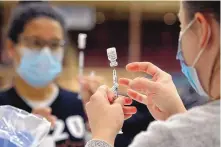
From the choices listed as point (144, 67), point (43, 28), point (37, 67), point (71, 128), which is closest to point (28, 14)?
point (43, 28)

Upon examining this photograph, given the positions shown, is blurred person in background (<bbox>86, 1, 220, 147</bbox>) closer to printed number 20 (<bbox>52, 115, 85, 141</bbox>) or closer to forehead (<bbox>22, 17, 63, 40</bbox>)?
printed number 20 (<bbox>52, 115, 85, 141</bbox>)

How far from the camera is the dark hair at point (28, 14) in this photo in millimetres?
1977

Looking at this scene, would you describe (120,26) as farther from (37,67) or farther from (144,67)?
(144,67)

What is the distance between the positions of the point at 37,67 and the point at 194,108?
1261 millimetres

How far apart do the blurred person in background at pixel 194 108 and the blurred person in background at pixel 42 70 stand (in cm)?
95

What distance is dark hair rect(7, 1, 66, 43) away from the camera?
1.98 meters

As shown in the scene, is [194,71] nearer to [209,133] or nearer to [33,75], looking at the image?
[209,133]

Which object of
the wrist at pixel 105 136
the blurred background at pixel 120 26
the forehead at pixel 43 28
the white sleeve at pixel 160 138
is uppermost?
the forehead at pixel 43 28

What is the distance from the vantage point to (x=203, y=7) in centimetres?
87

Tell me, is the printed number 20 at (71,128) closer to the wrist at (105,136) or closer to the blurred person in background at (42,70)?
the blurred person in background at (42,70)

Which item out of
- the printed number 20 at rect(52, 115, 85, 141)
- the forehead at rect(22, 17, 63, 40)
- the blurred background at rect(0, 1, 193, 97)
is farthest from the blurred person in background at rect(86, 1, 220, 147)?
the blurred background at rect(0, 1, 193, 97)

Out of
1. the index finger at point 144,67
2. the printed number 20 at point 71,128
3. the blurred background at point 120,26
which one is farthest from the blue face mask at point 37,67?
the blurred background at point 120,26

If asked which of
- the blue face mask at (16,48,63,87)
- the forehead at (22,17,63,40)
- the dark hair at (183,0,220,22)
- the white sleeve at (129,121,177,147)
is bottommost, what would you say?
the blue face mask at (16,48,63,87)

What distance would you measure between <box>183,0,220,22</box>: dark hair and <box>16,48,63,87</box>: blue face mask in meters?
1.21
